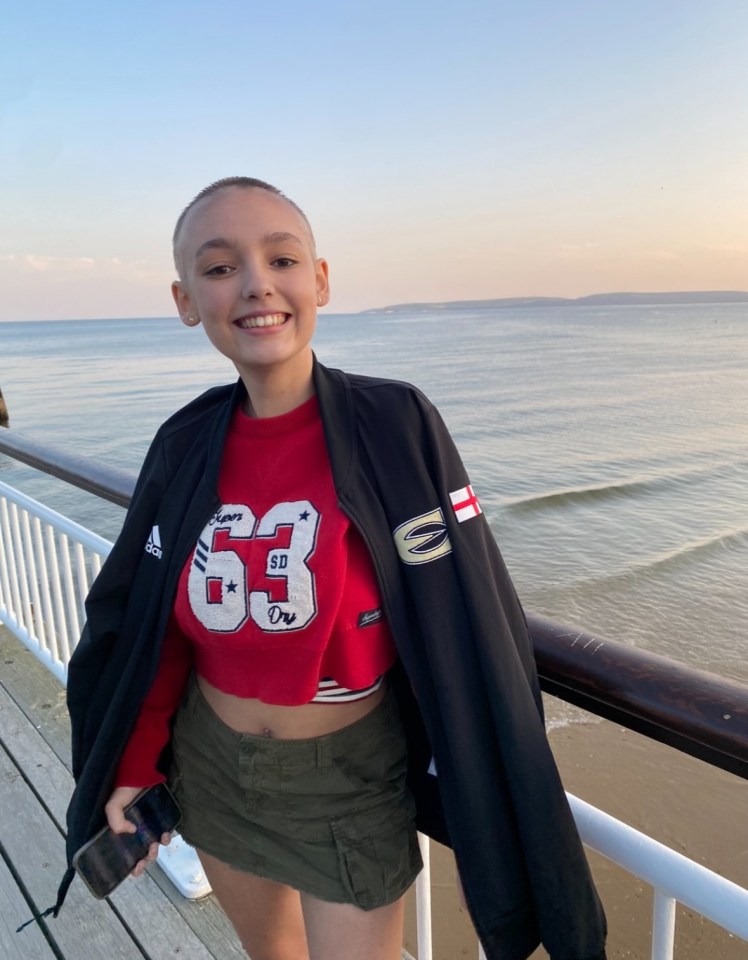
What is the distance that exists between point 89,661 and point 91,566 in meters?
1.59

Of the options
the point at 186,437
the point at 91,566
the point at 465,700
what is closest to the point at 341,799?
the point at 465,700

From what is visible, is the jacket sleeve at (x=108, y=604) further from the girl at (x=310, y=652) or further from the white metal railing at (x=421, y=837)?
the white metal railing at (x=421, y=837)

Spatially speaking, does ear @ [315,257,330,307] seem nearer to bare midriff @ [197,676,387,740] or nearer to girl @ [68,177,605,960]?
girl @ [68,177,605,960]

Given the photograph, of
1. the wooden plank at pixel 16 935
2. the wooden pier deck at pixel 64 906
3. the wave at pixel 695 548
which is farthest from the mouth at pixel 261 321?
the wave at pixel 695 548

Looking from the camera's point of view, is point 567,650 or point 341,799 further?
point 341,799

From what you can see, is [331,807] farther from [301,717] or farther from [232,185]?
[232,185]

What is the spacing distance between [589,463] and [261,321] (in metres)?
15.0

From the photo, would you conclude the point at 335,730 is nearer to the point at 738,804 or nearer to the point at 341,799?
the point at 341,799

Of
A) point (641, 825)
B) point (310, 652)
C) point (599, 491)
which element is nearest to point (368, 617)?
point (310, 652)

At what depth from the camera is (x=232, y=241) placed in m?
1.27

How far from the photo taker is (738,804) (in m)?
4.76

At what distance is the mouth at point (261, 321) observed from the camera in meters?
Answer: 1.28

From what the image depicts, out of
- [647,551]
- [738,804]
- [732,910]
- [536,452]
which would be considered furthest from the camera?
[536,452]

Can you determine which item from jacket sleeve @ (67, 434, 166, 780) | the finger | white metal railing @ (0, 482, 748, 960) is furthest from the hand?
white metal railing @ (0, 482, 748, 960)
